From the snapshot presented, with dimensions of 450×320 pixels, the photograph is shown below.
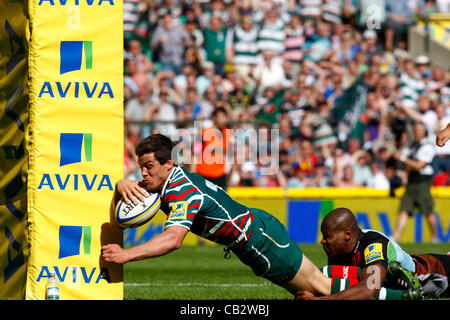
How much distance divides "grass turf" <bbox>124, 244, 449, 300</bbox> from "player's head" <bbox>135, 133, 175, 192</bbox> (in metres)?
1.89

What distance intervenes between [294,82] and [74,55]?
12651 millimetres

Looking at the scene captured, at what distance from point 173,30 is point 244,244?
13404 millimetres

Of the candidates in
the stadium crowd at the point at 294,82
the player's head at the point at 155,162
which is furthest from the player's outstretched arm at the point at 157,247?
the stadium crowd at the point at 294,82

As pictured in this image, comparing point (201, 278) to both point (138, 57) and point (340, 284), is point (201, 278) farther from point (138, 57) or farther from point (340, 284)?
point (138, 57)

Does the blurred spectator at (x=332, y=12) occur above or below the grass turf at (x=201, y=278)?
above

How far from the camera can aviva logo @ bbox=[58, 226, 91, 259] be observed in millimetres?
7109

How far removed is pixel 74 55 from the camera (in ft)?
23.3

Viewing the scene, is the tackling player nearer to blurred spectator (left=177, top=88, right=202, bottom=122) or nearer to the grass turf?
the grass turf

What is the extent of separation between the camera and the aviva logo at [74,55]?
707 cm

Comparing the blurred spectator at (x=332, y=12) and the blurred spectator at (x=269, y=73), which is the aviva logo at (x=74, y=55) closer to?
the blurred spectator at (x=269, y=73)

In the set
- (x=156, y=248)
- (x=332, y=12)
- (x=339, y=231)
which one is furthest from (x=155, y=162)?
(x=332, y=12)

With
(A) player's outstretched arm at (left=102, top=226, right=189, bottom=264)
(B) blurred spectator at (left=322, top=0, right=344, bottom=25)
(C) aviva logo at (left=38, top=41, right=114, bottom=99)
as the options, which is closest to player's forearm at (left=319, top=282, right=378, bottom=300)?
(A) player's outstretched arm at (left=102, top=226, right=189, bottom=264)

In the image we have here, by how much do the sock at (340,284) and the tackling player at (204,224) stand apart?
0.04 meters
